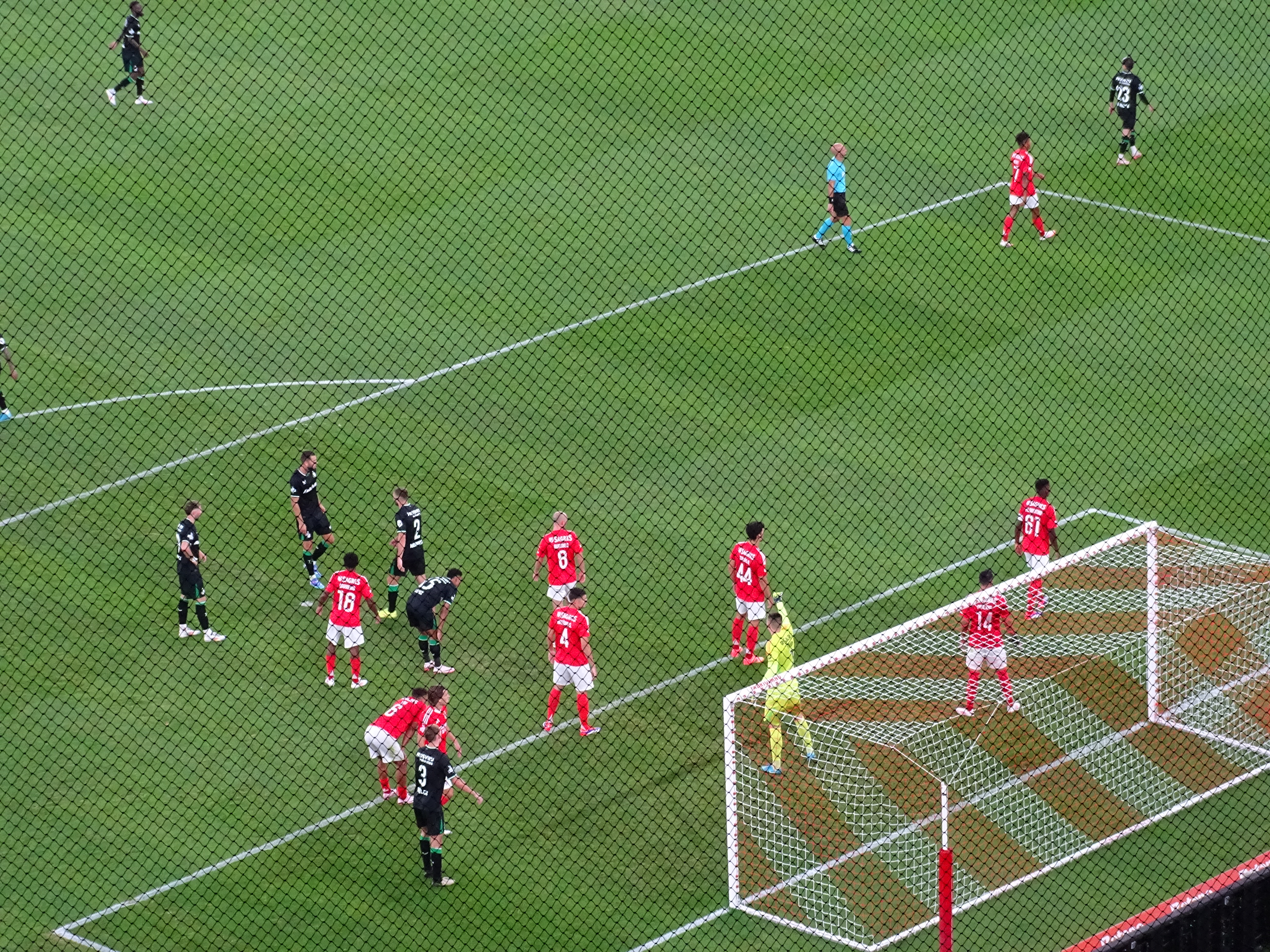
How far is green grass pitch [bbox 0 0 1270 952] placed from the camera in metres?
17.2

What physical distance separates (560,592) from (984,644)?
430 centimetres

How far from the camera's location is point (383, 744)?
56.0 feet

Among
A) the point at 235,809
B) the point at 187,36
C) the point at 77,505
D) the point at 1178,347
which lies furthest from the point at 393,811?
the point at 187,36

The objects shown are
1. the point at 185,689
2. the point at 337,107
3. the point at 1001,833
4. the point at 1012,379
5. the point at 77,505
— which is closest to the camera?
the point at 1001,833

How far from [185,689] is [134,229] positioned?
10.6m

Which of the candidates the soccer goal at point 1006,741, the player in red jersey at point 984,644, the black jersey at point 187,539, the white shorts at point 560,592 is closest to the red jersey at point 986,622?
the player in red jersey at point 984,644

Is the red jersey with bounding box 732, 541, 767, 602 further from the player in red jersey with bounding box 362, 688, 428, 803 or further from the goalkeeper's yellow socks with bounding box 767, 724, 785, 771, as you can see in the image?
the player in red jersey with bounding box 362, 688, 428, 803

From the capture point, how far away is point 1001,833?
16812 mm

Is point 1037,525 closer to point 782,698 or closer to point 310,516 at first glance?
point 782,698

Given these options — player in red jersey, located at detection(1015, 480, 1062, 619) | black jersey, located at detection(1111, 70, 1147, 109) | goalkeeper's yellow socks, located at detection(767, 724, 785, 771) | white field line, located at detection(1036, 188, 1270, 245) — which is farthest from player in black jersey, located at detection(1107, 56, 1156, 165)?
goalkeeper's yellow socks, located at detection(767, 724, 785, 771)

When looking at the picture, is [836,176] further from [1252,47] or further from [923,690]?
[923,690]

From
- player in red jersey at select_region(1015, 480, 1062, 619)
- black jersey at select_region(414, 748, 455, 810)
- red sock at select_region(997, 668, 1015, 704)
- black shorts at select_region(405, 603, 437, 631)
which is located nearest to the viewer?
black jersey at select_region(414, 748, 455, 810)

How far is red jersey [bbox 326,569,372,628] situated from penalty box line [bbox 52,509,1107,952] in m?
1.74

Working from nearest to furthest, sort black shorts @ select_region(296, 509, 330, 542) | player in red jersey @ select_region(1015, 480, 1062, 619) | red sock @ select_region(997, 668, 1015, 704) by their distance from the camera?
red sock @ select_region(997, 668, 1015, 704) < player in red jersey @ select_region(1015, 480, 1062, 619) < black shorts @ select_region(296, 509, 330, 542)
